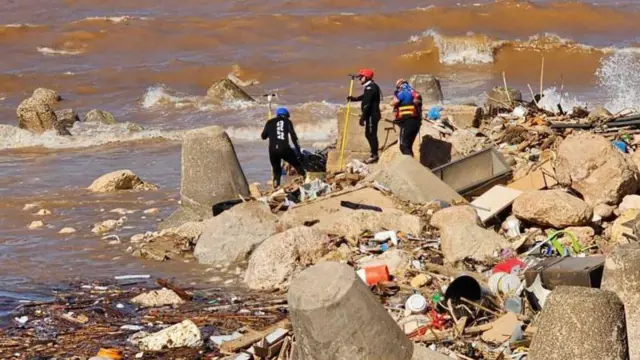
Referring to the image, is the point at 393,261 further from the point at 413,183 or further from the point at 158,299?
the point at 413,183

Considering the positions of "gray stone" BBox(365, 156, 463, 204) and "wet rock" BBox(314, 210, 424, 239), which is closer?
"wet rock" BBox(314, 210, 424, 239)

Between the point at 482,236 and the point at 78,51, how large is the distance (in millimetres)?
30056

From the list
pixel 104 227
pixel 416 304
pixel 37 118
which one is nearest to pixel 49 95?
pixel 37 118

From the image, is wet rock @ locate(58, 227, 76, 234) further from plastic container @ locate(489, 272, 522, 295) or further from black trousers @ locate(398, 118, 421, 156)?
plastic container @ locate(489, 272, 522, 295)

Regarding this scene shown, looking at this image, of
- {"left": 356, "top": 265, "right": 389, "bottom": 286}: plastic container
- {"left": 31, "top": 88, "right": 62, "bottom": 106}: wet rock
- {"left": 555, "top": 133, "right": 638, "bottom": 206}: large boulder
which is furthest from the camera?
{"left": 31, "top": 88, "right": 62, "bottom": 106}: wet rock

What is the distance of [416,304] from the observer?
877 cm

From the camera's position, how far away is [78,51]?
126 feet

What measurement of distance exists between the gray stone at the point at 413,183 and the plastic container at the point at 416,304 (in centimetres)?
360

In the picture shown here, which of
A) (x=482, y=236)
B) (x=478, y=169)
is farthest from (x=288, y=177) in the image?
(x=482, y=236)

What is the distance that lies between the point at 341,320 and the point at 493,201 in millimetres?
5502

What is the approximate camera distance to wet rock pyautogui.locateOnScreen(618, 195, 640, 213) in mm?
11320

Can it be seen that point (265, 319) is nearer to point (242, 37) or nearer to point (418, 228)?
point (418, 228)

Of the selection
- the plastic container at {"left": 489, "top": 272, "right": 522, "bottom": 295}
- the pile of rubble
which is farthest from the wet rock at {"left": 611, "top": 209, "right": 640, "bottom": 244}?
the plastic container at {"left": 489, "top": 272, "right": 522, "bottom": 295}

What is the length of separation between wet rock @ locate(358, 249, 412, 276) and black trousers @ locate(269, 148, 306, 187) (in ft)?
16.1
